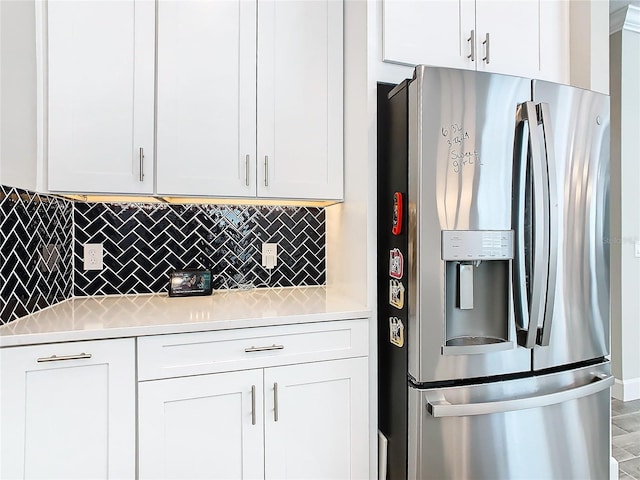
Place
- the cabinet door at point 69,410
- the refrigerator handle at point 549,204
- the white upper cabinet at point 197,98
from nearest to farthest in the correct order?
the cabinet door at point 69,410
the refrigerator handle at point 549,204
the white upper cabinet at point 197,98

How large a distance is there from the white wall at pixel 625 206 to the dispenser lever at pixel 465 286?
7.79 feet

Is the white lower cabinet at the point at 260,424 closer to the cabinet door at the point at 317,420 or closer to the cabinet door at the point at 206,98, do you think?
the cabinet door at the point at 317,420

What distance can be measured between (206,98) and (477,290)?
1.35 m

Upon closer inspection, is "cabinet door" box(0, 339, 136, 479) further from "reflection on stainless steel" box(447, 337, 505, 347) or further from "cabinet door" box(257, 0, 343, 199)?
"reflection on stainless steel" box(447, 337, 505, 347)

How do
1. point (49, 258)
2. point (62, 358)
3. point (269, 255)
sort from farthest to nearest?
point (269, 255)
point (49, 258)
point (62, 358)

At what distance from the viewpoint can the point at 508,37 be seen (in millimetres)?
1820

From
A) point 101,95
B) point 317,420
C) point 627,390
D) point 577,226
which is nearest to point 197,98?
point 101,95

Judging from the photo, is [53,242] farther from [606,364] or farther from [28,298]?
[606,364]

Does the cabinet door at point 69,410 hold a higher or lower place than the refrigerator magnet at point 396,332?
lower

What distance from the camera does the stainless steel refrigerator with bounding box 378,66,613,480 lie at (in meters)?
1.38

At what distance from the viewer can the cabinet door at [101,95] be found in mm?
→ 1518

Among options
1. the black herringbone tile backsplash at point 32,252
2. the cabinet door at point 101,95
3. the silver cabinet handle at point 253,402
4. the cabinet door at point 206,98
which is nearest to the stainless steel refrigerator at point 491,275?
the silver cabinet handle at point 253,402

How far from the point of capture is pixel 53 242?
1.69 metres

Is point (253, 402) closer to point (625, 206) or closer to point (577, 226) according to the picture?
point (577, 226)
